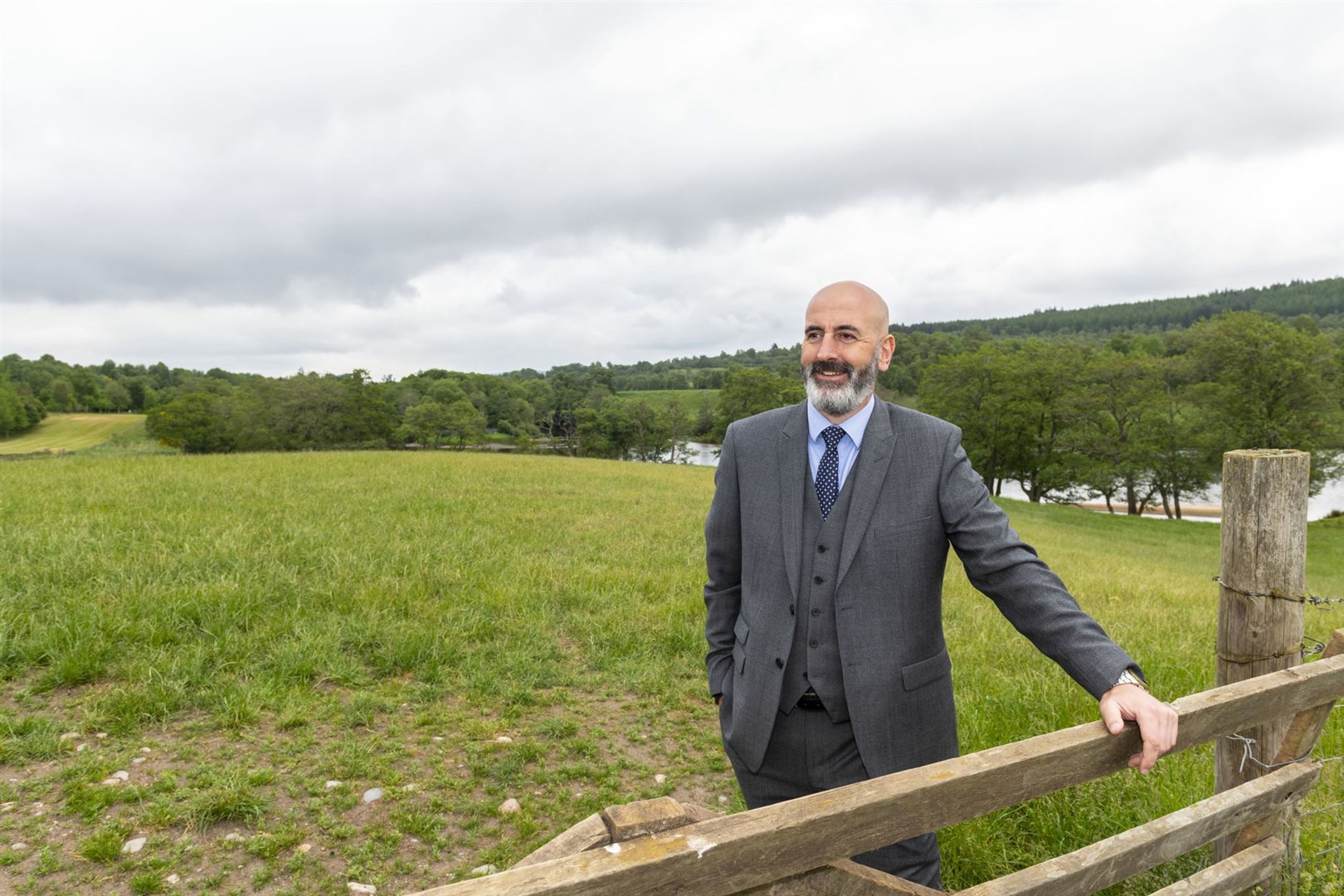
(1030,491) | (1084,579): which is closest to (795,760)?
(1084,579)

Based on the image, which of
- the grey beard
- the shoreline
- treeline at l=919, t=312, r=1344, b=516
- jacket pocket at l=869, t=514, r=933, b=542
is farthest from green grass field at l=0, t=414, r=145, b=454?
the shoreline

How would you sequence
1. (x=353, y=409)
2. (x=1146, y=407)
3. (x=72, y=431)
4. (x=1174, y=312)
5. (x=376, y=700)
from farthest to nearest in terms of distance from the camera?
1. (x=1174, y=312)
2. (x=72, y=431)
3. (x=353, y=409)
4. (x=1146, y=407)
5. (x=376, y=700)

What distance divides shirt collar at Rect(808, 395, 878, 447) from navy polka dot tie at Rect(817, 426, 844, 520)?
2 cm

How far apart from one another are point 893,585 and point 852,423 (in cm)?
59

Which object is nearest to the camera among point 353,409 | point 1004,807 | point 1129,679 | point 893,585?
point 1004,807

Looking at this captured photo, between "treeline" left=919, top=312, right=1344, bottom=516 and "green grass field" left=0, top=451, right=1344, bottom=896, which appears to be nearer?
"green grass field" left=0, top=451, right=1344, bottom=896

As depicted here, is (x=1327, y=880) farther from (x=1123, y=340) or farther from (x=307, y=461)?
(x=1123, y=340)

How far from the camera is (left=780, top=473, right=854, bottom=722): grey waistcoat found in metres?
2.48

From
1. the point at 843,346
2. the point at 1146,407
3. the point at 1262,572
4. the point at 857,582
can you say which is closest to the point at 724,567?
the point at 857,582

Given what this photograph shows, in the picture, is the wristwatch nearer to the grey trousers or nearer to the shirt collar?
the grey trousers

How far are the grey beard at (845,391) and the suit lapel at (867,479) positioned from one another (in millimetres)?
90

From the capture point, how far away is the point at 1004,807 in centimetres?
194

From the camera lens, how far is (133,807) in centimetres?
398

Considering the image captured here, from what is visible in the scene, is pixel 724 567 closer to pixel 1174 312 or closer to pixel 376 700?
pixel 376 700
